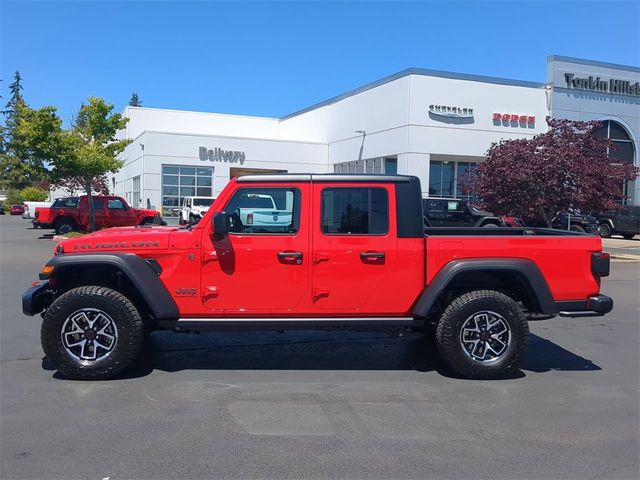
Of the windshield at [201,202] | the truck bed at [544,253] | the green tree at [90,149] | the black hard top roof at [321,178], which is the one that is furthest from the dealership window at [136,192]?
the truck bed at [544,253]

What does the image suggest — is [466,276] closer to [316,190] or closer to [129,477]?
[316,190]

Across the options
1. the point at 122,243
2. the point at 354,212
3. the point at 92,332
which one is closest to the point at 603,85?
the point at 354,212

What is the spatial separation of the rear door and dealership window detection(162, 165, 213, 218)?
98.7ft

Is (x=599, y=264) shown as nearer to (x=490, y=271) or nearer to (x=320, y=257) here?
(x=490, y=271)

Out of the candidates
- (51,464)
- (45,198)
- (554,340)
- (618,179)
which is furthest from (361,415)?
(45,198)

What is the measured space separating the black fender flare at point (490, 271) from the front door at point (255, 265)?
116cm

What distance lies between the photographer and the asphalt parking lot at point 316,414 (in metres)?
3.89

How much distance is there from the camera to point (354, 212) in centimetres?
573

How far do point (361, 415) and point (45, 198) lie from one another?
67.4m

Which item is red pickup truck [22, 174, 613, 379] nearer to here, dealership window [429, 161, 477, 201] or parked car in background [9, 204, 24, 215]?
dealership window [429, 161, 477, 201]

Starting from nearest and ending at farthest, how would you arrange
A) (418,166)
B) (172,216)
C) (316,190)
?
(316,190), (418,166), (172,216)

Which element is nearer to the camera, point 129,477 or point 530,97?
point 129,477

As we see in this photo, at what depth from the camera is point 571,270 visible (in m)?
5.80

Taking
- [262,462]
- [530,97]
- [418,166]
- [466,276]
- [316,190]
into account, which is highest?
[530,97]
